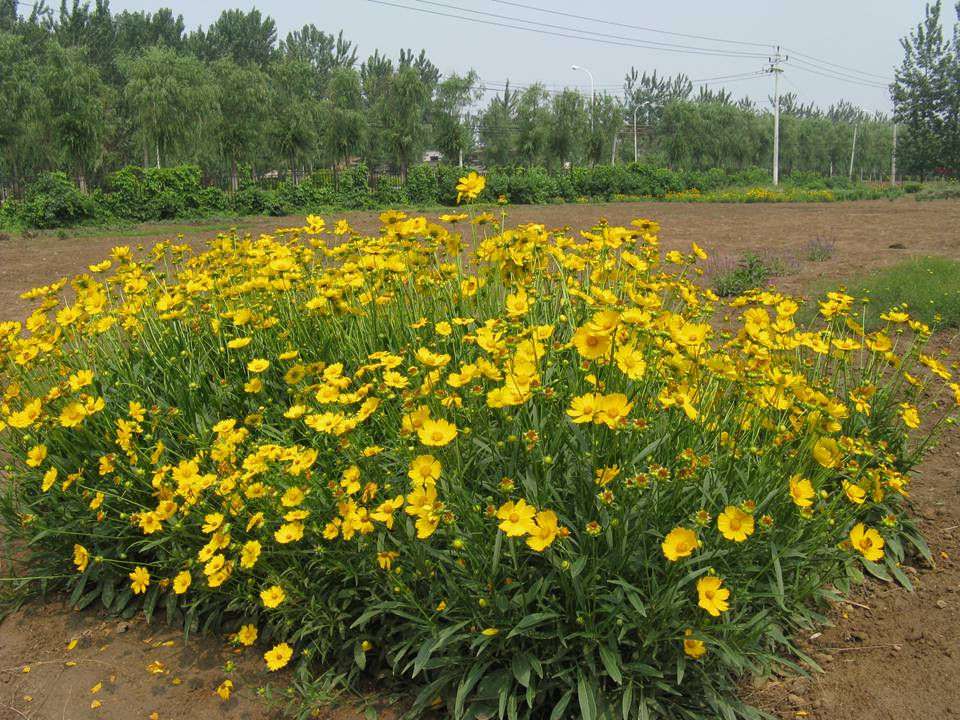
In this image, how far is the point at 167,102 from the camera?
21250 millimetres

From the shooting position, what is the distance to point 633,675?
5.65ft

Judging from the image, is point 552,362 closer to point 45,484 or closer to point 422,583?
point 422,583

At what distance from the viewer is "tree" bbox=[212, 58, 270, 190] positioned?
24453 mm

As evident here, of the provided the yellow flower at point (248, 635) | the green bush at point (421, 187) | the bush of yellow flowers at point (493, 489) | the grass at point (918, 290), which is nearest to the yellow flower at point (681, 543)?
the bush of yellow flowers at point (493, 489)

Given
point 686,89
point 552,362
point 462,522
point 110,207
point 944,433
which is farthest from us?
point 686,89

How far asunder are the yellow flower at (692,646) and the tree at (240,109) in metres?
25.9

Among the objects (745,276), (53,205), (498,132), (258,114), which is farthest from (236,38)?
(745,276)

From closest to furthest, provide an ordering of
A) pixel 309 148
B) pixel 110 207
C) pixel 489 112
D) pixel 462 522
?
pixel 462 522 < pixel 110 207 < pixel 309 148 < pixel 489 112

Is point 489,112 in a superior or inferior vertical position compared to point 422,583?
superior

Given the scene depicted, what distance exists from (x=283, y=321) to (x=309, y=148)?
82.0ft

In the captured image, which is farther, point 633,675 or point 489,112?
point 489,112

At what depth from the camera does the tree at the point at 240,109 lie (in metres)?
24.5

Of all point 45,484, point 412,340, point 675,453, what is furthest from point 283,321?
point 675,453

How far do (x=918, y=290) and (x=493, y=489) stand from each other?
483 cm
